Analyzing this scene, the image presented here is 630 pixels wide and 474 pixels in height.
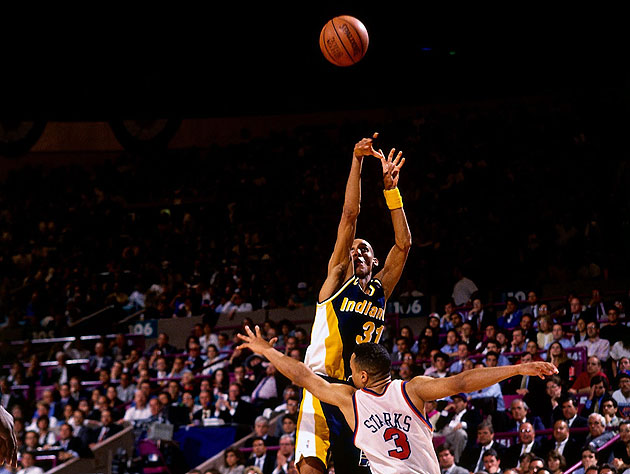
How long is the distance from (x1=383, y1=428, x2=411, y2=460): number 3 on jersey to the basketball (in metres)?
4.44

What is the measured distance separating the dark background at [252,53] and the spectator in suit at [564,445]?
329 inches

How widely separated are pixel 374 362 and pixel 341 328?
0.97 m

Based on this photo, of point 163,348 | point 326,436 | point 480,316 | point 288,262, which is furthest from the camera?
point 288,262

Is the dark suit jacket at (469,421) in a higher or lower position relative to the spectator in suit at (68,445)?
higher

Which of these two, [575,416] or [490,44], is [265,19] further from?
[575,416]

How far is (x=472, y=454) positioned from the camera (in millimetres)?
10539

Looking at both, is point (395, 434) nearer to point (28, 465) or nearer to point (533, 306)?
point (28, 465)

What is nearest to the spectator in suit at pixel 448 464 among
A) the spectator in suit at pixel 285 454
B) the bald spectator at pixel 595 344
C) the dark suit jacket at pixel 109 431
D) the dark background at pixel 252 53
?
the spectator in suit at pixel 285 454

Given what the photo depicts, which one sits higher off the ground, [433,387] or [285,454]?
[433,387]

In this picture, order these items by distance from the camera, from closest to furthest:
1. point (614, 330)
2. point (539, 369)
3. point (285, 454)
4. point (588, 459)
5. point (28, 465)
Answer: point (539, 369) → point (588, 459) → point (285, 454) → point (614, 330) → point (28, 465)

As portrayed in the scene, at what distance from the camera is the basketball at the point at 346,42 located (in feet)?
28.9

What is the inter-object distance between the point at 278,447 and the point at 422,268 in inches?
239

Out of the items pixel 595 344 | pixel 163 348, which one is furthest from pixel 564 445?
pixel 163 348

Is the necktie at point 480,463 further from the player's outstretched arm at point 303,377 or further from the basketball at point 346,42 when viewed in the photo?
the player's outstretched arm at point 303,377
